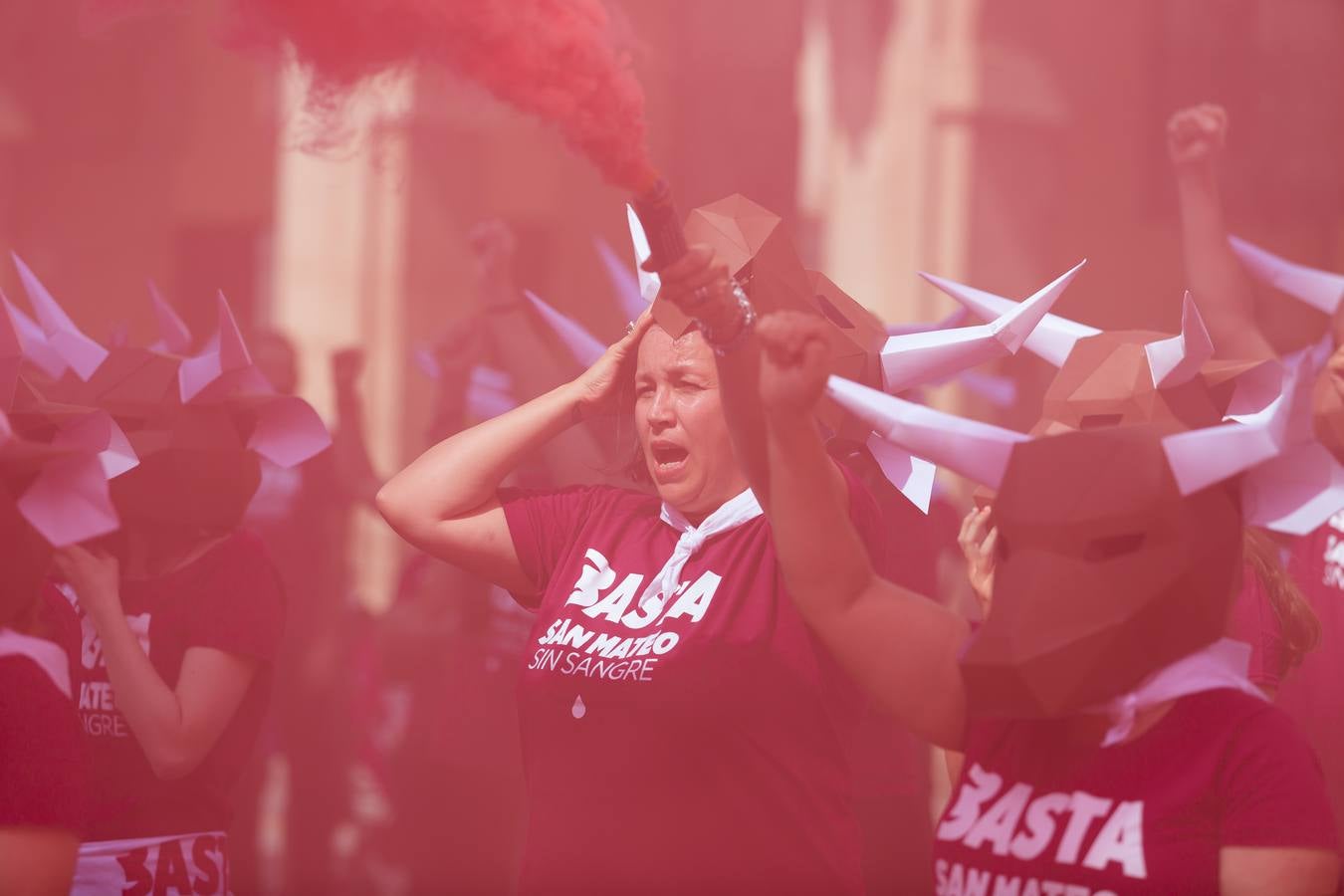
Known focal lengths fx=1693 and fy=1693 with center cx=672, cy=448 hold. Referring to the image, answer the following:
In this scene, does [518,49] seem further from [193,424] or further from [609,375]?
[193,424]

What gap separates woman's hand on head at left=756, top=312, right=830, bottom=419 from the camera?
2.22 meters

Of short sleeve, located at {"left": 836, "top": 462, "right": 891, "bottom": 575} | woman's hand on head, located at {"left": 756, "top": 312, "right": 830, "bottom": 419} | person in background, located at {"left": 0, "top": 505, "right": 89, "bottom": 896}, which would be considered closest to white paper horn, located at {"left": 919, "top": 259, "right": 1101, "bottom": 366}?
short sleeve, located at {"left": 836, "top": 462, "right": 891, "bottom": 575}

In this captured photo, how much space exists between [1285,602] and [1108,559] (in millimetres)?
831

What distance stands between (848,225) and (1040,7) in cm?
343

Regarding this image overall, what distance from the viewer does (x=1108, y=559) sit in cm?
236

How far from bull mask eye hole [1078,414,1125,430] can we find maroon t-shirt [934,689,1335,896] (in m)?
0.72

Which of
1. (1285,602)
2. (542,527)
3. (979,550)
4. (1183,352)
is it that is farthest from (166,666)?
(1285,602)

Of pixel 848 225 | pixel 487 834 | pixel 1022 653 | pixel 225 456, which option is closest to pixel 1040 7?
pixel 848 225

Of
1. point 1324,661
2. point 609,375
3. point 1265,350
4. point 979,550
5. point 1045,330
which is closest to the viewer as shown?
point 979,550

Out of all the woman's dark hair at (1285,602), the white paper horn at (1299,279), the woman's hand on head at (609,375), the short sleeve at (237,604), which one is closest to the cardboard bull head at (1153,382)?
the woman's dark hair at (1285,602)

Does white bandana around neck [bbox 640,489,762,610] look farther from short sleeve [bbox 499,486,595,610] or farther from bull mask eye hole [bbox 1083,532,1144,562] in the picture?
bull mask eye hole [bbox 1083,532,1144,562]

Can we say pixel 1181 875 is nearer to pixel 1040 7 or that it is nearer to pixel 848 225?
pixel 1040 7

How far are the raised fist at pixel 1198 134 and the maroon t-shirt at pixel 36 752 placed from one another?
2897 mm

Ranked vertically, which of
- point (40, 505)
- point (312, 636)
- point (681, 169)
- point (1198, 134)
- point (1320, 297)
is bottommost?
point (312, 636)
